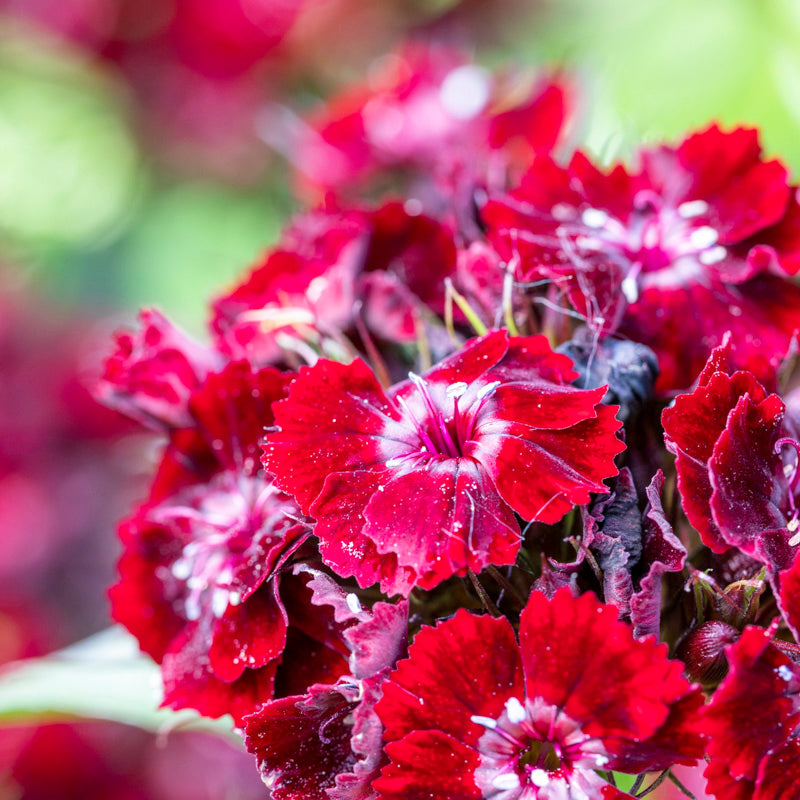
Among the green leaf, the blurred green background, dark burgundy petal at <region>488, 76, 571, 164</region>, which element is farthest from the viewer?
the blurred green background

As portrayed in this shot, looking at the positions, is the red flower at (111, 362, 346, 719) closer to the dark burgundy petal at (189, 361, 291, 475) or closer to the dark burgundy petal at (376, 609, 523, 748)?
the dark burgundy petal at (189, 361, 291, 475)

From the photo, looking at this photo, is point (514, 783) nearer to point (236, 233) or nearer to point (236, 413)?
point (236, 413)

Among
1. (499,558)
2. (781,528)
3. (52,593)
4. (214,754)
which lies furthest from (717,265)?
(52,593)

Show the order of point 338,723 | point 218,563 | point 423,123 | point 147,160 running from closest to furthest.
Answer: point 338,723
point 218,563
point 423,123
point 147,160

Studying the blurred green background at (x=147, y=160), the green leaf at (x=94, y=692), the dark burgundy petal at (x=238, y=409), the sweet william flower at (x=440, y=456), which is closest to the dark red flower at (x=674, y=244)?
the sweet william flower at (x=440, y=456)

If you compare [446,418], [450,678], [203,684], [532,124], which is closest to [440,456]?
[446,418]

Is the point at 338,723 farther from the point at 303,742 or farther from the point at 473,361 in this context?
the point at 473,361

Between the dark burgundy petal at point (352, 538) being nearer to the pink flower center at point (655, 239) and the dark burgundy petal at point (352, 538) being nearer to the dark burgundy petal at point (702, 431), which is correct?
the dark burgundy petal at point (702, 431)

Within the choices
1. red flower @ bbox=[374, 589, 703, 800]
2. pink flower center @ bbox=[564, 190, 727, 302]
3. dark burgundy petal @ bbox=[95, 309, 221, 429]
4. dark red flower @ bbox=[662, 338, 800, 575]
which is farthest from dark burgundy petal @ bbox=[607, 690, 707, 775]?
dark burgundy petal @ bbox=[95, 309, 221, 429]
